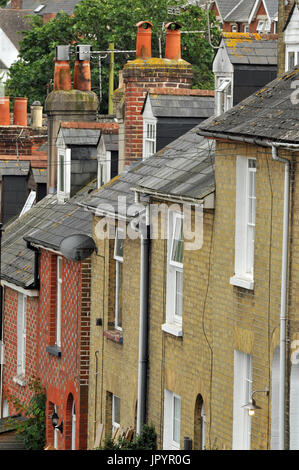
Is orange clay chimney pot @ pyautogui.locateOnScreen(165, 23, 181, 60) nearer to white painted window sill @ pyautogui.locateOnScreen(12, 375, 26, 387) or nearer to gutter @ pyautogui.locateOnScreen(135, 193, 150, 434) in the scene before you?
gutter @ pyautogui.locateOnScreen(135, 193, 150, 434)

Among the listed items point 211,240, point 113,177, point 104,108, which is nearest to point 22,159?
point 113,177

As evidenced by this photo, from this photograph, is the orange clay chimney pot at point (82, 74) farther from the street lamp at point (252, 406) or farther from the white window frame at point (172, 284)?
the street lamp at point (252, 406)

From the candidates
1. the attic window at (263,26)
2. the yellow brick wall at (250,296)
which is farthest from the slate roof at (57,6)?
the yellow brick wall at (250,296)

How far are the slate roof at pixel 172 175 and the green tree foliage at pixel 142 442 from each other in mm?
3849

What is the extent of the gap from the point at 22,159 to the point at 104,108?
24946mm

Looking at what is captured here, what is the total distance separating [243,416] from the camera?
20.6 meters

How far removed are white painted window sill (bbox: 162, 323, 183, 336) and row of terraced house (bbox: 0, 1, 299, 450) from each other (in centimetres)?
2

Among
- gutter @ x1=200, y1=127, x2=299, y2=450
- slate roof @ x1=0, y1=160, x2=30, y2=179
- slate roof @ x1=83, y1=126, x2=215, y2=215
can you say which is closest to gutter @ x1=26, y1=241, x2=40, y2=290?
slate roof @ x1=83, y1=126, x2=215, y2=215

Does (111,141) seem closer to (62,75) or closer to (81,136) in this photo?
(81,136)

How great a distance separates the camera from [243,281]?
66.2 feet

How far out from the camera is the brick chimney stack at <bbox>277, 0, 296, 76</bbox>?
918 inches

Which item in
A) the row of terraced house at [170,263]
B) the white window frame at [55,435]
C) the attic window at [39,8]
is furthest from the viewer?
the attic window at [39,8]

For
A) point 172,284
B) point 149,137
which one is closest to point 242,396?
point 172,284

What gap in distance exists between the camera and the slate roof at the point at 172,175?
73.3ft
